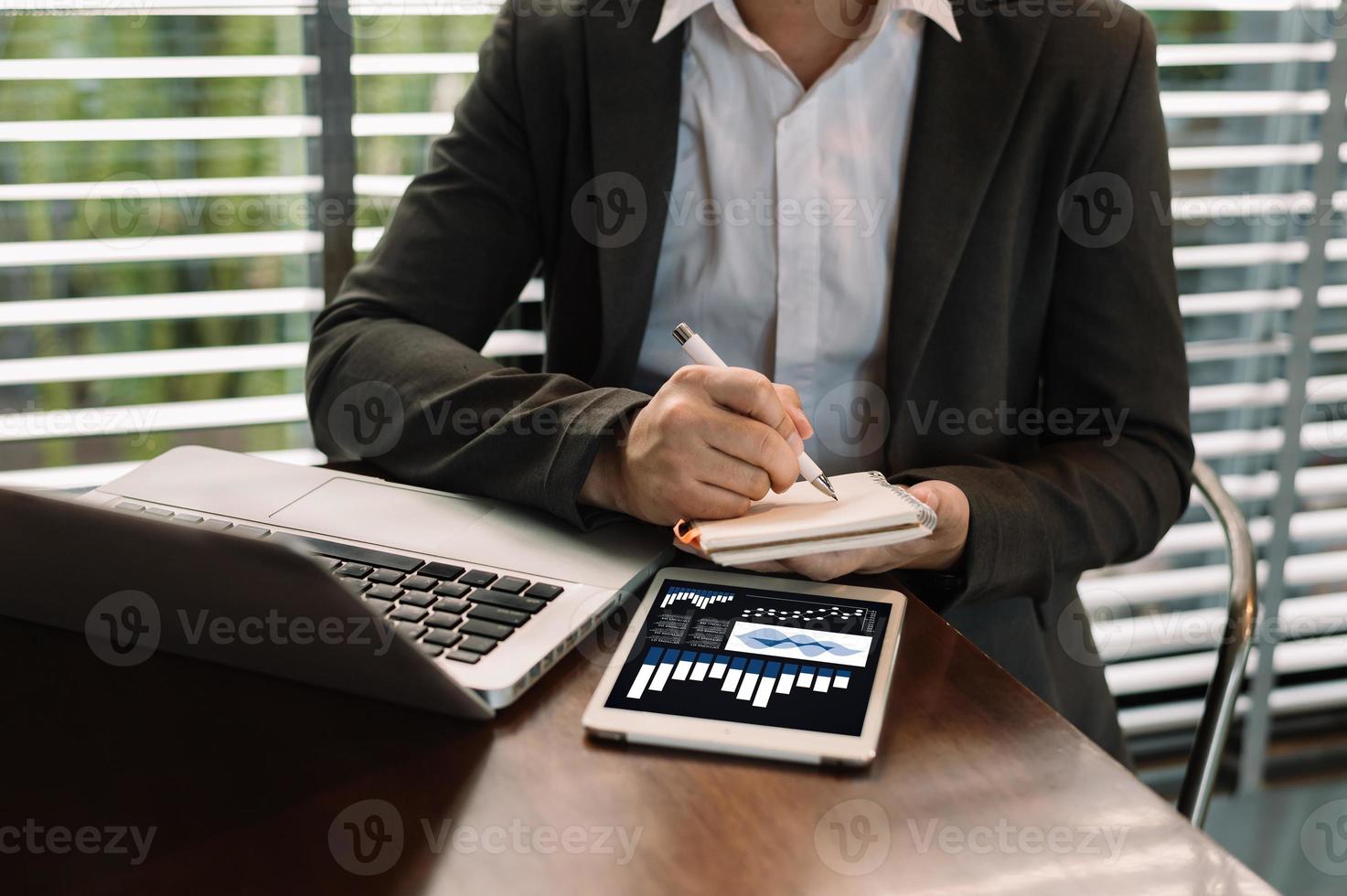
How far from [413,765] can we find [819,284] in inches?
28.0

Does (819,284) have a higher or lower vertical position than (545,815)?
higher

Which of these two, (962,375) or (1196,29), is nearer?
(962,375)

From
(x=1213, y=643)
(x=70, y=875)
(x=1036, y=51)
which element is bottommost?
(x=1213, y=643)

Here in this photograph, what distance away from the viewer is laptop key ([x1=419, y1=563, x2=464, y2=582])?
79cm

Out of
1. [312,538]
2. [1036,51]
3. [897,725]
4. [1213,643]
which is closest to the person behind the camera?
[897,725]

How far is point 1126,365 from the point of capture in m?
1.11

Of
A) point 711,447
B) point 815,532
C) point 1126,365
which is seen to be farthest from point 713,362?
point 1126,365

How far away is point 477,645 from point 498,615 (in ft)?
0.13

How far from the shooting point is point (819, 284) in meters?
1.18

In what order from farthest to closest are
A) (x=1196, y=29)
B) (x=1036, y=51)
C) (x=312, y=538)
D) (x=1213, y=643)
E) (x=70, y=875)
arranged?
(x=1213, y=643) < (x=1196, y=29) < (x=1036, y=51) < (x=312, y=538) < (x=70, y=875)

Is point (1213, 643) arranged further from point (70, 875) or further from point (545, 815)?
point (70, 875)

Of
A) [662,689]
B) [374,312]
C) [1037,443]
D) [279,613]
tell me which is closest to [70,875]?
[279,613]

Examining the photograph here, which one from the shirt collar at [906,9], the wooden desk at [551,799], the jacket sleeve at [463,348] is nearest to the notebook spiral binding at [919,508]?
the wooden desk at [551,799]

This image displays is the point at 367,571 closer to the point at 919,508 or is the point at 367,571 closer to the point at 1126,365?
the point at 919,508
